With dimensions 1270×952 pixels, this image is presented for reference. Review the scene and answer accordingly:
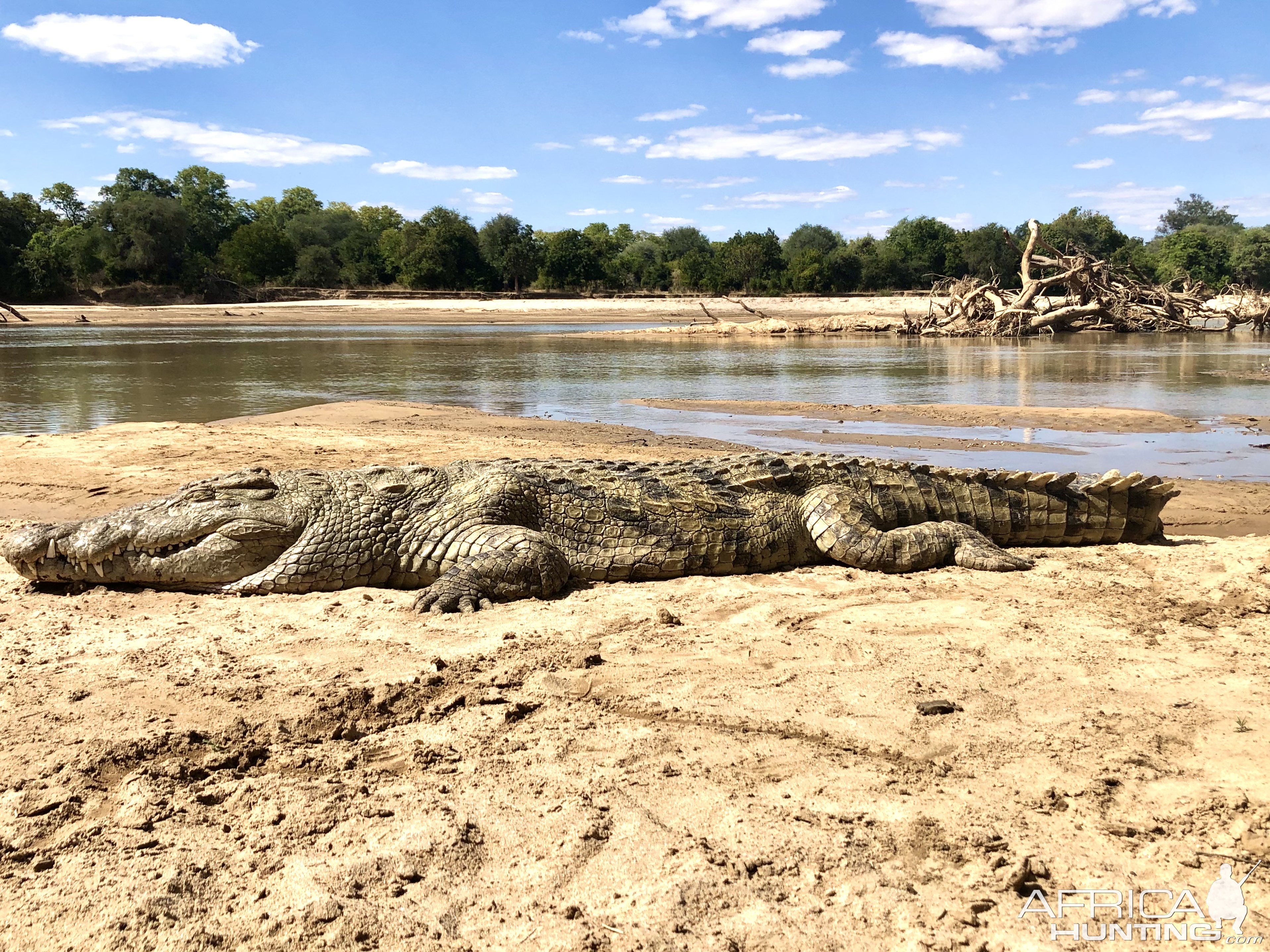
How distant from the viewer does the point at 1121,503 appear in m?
5.70

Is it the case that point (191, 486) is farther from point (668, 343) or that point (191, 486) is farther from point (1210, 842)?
point (668, 343)

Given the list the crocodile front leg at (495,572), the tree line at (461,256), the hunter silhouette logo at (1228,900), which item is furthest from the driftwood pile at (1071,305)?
the hunter silhouette logo at (1228,900)

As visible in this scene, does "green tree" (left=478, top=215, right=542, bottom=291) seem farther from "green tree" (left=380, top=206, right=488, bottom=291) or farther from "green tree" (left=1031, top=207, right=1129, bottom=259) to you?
"green tree" (left=1031, top=207, right=1129, bottom=259)

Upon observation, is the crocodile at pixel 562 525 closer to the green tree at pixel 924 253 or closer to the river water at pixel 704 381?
the river water at pixel 704 381

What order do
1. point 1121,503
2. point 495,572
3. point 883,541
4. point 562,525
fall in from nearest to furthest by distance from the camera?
point 495,572
point 562,525
point 883,541
point 1121,503

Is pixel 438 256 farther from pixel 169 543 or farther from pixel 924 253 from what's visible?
pixel 169 543

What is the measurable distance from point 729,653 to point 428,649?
129cm

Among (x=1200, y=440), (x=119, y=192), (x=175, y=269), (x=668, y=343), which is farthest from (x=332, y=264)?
(x=1200, y=440)

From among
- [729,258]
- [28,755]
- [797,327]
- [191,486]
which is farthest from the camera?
[729,258]

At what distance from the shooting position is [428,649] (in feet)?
12.2

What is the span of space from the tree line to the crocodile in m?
51.2

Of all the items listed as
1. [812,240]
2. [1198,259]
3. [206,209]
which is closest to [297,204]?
[206,209]

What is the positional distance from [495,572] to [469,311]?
157 feet

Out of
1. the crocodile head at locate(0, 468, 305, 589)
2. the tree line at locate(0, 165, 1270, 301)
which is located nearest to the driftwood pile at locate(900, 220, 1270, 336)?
the tree line at locate(0, 165, 1270, 301)
